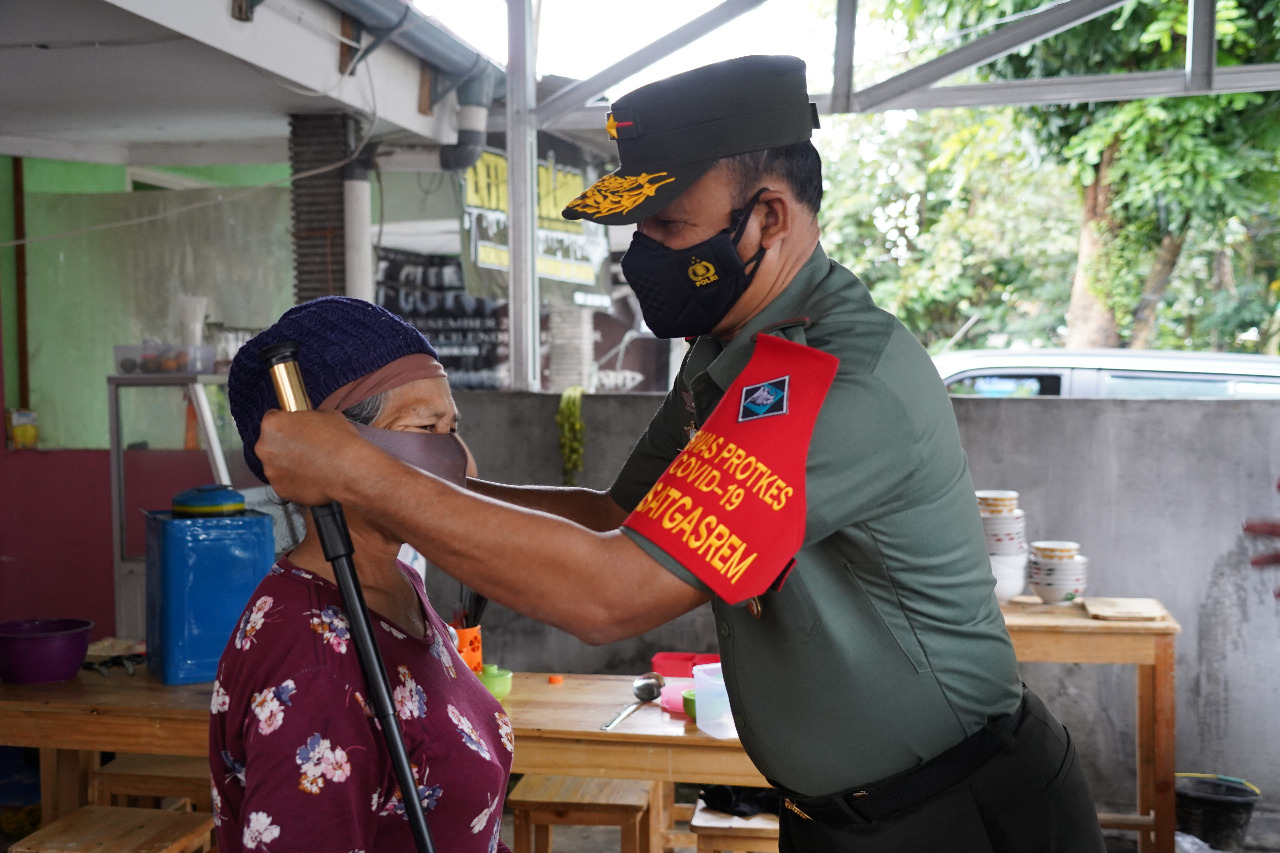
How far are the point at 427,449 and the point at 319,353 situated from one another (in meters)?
0.20

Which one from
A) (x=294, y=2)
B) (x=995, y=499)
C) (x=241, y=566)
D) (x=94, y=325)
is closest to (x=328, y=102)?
(x=294, y=2)

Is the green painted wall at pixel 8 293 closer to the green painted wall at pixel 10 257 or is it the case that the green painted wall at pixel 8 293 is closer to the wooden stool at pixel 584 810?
the green painted wall at pixel 10 257

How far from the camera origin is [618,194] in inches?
56.1

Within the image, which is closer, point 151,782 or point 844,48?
point 151,782

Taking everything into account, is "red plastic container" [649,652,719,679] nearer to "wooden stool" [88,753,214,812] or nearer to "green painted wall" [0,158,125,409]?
"wooden stool" [88,753,214,812]

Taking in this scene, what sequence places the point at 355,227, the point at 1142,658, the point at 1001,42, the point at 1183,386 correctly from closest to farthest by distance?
the point at 1142,658 < the point at 1001,42 < the point at 1183,386 < the point at 355,227

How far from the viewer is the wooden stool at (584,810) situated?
3072 mm

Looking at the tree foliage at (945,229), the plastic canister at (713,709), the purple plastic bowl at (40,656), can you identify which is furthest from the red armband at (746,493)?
the tree foliage at (945,229)

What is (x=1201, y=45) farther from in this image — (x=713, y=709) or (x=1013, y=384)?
(x=713, y=709)

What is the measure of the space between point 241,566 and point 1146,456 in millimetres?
3186

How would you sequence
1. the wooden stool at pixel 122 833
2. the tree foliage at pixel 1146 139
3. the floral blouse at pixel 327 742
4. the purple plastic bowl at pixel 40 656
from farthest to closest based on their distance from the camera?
the tree foliage at pixel 1146 139 < the purple plastic bowl at pixel 40 656 < the wooden stool at pixel 122 833 < the floral blouse at pixel 327 742

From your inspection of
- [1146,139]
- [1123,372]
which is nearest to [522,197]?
[1123,372]

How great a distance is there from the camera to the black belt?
144 cm

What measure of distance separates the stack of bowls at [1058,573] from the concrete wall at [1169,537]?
443mm
